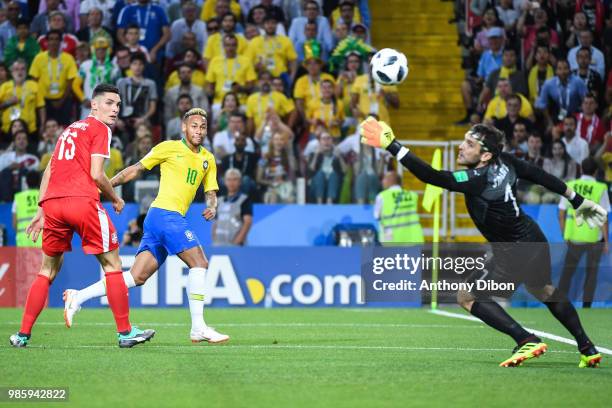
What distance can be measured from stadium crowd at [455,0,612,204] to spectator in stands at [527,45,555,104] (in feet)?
0.06

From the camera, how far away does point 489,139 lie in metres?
8.86

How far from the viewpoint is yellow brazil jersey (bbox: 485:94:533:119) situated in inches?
749

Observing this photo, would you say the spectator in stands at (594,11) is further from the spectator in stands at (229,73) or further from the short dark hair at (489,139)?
the short dark hair at (489,139)

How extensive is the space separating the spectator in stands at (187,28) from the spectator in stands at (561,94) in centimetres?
600

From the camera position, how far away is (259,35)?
1936 cm

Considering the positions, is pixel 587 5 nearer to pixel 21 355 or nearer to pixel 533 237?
pixel 533 237

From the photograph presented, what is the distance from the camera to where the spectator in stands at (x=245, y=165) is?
16969mm

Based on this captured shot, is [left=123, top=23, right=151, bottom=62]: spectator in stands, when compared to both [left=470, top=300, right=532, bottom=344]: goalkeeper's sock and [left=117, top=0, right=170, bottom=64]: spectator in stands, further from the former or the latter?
[left=470, top=300, right=532, bottom=344]: goalkeeper's sock

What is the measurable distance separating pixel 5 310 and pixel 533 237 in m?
8.98

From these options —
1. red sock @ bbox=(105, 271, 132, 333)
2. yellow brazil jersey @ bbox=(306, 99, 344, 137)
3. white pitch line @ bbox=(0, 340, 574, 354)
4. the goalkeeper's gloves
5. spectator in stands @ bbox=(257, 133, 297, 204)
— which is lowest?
white pitch line @ bbox=(0, 340, 574, 354)

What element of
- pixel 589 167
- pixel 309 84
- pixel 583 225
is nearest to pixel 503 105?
pixel 589 167

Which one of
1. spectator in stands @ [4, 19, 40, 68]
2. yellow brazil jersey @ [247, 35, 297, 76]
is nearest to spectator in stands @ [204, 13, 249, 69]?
yellow brazil jersey @ [247, 35, 297, 76]

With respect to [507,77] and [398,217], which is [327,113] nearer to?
[398,217]

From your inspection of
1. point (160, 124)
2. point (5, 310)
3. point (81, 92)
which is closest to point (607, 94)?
point (160, 124)
